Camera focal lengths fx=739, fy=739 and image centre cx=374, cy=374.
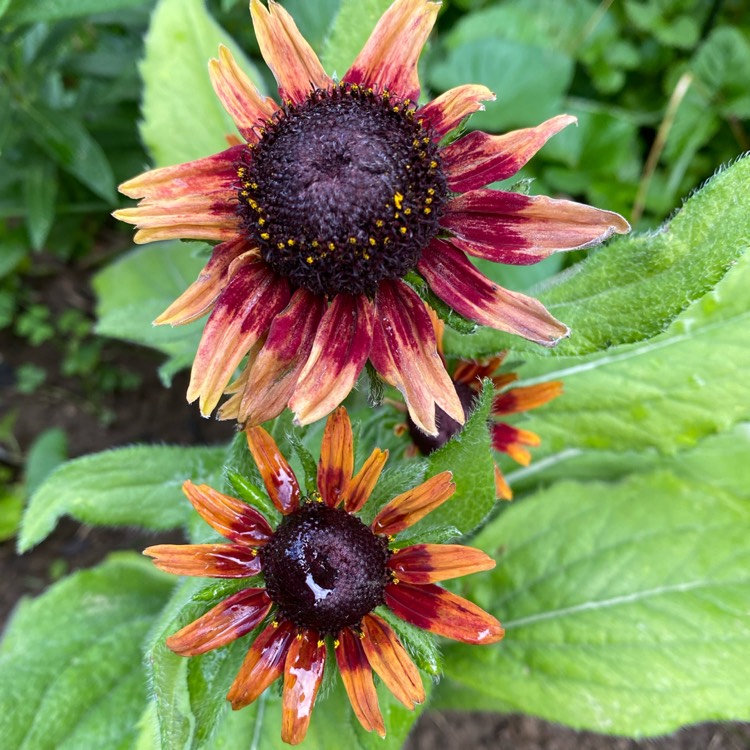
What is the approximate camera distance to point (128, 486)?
1407 millimetres

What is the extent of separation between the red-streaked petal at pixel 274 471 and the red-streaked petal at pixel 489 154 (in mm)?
405

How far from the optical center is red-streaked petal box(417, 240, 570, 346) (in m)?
0.88

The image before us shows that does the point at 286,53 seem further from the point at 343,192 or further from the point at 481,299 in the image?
the point at 481,299

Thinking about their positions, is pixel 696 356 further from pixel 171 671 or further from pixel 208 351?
pixel 171 671

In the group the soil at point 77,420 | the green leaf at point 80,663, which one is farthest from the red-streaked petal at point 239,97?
the soil at point 77,420

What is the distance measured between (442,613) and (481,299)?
398 millimetres

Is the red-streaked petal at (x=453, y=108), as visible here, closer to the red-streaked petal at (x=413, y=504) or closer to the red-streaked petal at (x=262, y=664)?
the red-streaked petal at (x=413, y=504)

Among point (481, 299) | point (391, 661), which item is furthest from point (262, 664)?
point (481, 299)

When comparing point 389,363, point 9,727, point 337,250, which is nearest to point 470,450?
point 389,363

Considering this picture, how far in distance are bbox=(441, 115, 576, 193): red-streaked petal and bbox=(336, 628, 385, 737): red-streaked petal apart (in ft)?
1.96

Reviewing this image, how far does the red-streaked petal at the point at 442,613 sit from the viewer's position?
92 centimetres

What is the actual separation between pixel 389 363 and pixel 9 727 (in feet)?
3.49

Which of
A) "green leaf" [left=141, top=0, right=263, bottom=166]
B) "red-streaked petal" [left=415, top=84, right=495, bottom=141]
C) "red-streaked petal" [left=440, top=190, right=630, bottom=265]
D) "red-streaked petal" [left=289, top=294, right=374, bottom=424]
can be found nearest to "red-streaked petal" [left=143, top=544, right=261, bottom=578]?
"red-streaked petal" [left=289, top=294, right=374, bottom=424]

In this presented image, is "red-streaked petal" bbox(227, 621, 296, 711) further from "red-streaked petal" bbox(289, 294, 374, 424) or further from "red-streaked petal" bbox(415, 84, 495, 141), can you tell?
"red-streaked petal" bbox(415, 84, 495, 141)
